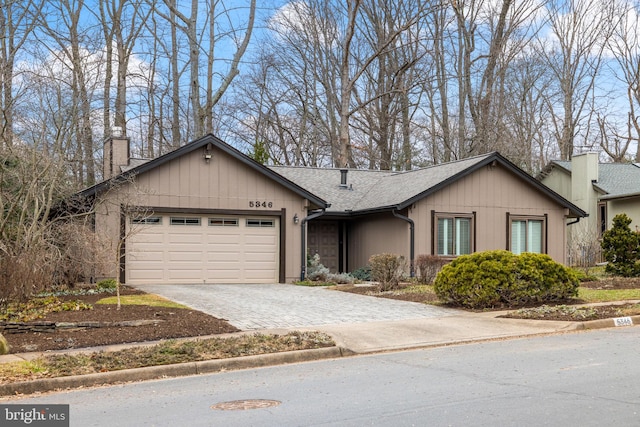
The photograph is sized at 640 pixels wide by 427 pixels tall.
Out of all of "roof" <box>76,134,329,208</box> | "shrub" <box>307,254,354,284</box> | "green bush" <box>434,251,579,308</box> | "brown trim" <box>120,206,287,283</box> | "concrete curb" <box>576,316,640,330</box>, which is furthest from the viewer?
"shrub" <box>307,254,354,284</box>

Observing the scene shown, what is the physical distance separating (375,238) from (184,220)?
7.26 m

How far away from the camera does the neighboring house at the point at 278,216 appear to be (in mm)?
20938

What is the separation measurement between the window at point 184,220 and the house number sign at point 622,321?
502 inches

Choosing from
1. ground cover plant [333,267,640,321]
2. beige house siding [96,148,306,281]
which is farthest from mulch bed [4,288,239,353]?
beige house siding [96,148,306,281]

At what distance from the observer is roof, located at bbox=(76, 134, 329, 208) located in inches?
781

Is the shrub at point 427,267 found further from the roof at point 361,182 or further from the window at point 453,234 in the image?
the window at point 453,234

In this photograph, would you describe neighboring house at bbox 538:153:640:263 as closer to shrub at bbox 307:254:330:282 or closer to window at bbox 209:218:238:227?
shrub at bbox 307:254:330:282

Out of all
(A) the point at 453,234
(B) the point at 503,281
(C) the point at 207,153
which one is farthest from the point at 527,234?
(C) the point at 207,153

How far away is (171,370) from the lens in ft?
30.7

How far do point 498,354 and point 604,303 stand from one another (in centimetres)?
654

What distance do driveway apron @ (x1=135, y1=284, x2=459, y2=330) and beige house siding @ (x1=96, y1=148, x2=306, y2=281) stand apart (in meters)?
2.48

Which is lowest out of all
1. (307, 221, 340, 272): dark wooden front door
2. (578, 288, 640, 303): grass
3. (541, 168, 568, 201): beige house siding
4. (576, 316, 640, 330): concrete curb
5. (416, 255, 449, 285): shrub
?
(576, 316, 640, 330): concrete curb

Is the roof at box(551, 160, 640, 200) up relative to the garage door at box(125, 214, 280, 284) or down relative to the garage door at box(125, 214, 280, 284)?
up

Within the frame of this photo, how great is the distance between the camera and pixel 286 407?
7.15 metres
